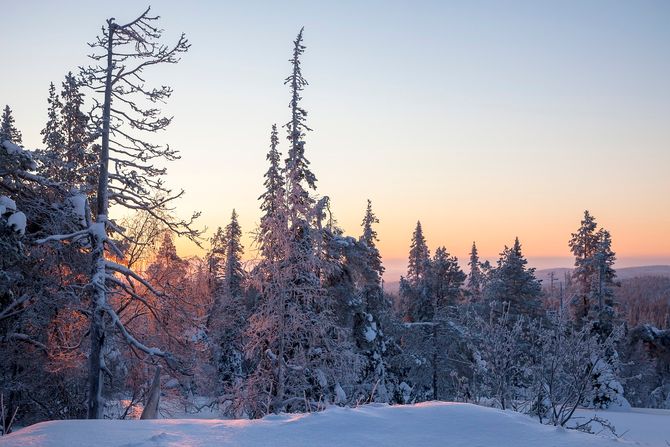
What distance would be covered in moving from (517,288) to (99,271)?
1111 inches

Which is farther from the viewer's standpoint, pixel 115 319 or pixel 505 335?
pixel 115 319

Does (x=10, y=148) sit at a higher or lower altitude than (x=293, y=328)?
higher

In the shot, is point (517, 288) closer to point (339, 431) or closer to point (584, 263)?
point (584, 263)

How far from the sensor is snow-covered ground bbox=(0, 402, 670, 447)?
480cm

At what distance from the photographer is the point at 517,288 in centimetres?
3409

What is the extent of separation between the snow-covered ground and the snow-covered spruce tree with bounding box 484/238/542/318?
29.5 m

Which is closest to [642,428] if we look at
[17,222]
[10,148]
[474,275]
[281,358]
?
[281,358]

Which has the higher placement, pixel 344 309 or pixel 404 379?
pixel 344 309

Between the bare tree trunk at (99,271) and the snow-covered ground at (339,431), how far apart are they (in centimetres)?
824

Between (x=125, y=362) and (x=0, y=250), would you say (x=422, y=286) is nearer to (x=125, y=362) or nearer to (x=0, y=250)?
(x=125, y=362)

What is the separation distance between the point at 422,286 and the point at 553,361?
32527 mm

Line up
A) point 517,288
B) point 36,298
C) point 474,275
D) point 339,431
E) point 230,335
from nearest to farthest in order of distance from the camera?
point 339,431 < point 36,298 < point 517,288 < point 230,335 < point 474,275

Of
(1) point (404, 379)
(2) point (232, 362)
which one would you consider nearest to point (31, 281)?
(1) point (404, 379)

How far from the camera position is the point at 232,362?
3859 cm
